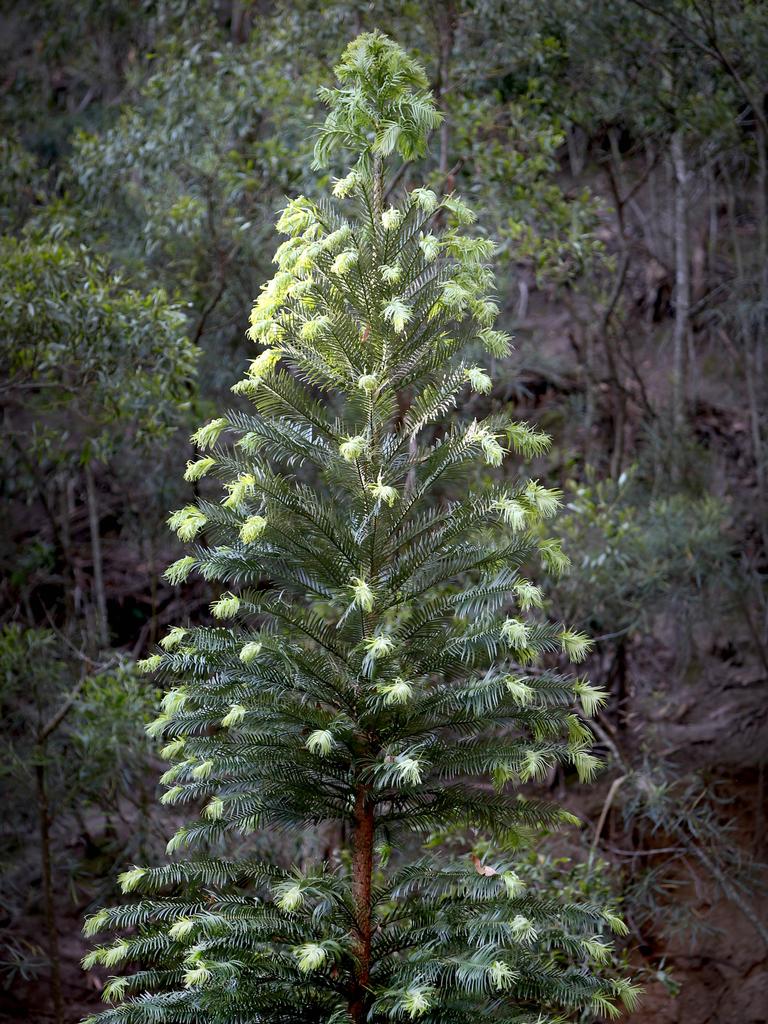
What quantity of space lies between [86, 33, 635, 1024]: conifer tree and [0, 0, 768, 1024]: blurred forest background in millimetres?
2919

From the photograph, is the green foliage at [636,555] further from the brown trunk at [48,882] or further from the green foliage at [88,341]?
the brown trunk at [48,882]

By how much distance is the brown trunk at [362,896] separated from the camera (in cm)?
514

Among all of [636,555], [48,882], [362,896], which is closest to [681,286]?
[636,555]

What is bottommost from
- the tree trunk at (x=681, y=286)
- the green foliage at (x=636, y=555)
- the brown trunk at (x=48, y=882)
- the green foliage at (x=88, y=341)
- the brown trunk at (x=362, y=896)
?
the brown trunk at (x=48, y=882)

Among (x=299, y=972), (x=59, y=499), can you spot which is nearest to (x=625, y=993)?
(x=299, y=972)

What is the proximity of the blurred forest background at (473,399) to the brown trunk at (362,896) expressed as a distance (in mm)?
2878

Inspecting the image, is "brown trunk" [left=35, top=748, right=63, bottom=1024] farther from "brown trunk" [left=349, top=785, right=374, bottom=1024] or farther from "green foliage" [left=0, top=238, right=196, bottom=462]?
"brown trunk" [left=349, top=785, right=374, bottom=1024]

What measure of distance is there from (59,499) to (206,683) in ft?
33.0

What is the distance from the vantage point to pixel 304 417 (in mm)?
5785

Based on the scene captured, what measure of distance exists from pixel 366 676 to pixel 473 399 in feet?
27.2

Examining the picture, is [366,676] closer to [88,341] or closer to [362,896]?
[362,896]

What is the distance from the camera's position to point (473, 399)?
43.0ft

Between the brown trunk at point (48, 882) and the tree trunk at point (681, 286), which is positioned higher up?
the tree trunk at point (681, 286)

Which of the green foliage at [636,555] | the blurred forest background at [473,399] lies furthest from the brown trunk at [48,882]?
the green foliage at [636,555]
